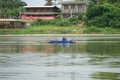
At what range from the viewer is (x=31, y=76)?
1997cm

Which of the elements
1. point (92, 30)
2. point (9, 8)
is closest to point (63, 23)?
point (92, 30)

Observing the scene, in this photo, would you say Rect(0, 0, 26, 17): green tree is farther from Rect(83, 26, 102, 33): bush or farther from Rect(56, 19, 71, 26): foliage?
Rect(83, 26, 102, 33): bush

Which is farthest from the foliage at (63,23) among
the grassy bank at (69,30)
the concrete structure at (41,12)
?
the concrete structure at (41,12)

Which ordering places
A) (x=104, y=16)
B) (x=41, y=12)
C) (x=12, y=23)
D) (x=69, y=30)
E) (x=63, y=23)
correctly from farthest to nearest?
(x=41, y=12) < (x=12, y=23) < (x=63, y=23) < (x=104, y=16) < (x=69, y=30)

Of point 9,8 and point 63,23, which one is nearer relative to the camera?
point 63,23

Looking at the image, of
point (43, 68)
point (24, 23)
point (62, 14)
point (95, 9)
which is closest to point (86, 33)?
point (95, 9)

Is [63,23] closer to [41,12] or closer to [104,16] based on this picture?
[104,16]

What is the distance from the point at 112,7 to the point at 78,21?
6.47 meters

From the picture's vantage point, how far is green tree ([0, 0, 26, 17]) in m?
92.4

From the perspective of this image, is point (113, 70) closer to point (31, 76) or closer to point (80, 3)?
point (31, 76)

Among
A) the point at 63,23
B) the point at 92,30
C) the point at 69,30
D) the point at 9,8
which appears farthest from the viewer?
the point at 9,8

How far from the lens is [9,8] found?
313 ft

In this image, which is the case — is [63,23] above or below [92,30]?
above

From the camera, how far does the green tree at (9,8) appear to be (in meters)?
92.4
